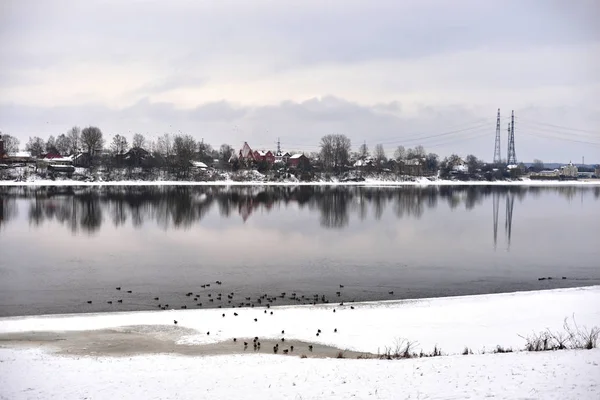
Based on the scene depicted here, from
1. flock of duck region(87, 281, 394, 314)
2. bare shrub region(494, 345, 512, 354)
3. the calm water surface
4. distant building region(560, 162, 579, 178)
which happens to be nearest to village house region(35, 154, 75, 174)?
the calm water surface

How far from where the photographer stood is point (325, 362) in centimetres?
1070

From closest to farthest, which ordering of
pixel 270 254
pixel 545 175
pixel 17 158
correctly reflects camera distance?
1. pixel 270 254
2. pixel 17 158
3. pixel 545 175


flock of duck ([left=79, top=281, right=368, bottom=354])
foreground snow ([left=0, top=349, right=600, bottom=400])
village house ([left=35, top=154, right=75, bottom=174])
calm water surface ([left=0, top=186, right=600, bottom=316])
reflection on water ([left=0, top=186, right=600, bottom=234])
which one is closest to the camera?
foreground snow ([left=0, top=349, right=600, bottom=400])

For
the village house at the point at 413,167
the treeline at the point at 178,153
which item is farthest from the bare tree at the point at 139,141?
the village house at the point at 413,167

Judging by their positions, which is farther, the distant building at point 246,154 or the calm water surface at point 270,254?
the distant building at point 246,154

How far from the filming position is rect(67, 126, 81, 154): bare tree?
118 m

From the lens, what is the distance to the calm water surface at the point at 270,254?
1911cm

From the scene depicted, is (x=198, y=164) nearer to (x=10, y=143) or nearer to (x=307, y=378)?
(x=10, y=143)

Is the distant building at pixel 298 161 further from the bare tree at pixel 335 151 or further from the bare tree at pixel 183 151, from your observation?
the bare tree at pixel 183 151

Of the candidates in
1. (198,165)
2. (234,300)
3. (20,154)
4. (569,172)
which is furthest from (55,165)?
(569,172)

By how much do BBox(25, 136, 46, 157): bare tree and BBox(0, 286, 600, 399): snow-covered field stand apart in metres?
114

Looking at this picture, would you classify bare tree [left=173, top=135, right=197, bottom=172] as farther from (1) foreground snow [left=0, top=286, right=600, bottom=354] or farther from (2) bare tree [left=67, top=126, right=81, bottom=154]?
(1) foreground snow [left=0, top=286, right=600, bottom=354]

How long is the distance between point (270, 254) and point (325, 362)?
1636 cm

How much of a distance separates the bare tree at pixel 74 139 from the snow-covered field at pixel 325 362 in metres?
112
